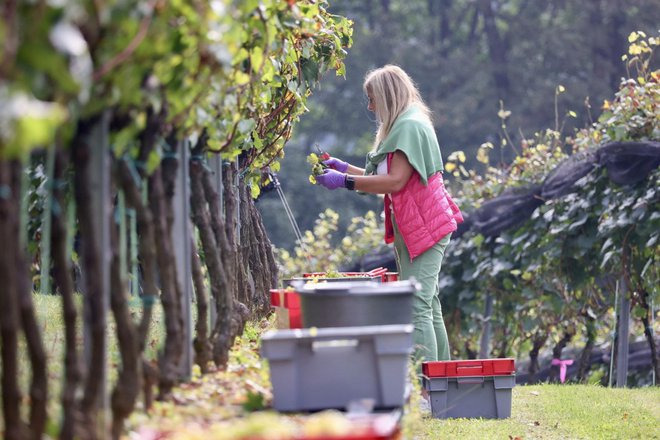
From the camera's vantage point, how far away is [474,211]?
1061cm

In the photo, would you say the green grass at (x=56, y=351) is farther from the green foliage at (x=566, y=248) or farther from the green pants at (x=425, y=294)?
the green foliage at (x=566, y=248)

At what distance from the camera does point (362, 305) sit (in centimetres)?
380

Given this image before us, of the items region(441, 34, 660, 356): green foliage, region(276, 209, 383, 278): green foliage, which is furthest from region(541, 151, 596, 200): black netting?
region(276, 209, 383, 278): green foliage

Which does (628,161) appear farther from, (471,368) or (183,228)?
(183,228)

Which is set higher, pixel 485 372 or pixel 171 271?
pixel 171 271

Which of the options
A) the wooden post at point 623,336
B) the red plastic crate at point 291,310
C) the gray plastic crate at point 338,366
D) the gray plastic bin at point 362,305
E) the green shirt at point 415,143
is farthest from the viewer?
the wooden post at point 623,336

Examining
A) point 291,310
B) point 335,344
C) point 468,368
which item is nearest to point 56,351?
point 291,310

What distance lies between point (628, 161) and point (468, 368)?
3.12 meters

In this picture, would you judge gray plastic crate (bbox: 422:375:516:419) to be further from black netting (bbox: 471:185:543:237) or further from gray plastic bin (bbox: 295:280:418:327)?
black netting (bbox: 471:185:543:237)

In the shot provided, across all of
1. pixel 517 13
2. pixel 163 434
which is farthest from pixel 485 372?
pixel 517 13

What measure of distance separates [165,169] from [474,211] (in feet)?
23.6

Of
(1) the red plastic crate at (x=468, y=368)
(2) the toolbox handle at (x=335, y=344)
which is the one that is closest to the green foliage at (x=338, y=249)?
(1) the red plastic crate at (x=468, y=368)

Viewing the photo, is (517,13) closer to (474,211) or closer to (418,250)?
(474,211)

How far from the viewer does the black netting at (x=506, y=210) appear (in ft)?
32.8
